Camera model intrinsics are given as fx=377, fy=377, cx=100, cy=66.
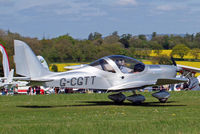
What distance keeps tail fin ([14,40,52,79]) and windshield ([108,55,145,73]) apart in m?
3.12

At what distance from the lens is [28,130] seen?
8.52 metres

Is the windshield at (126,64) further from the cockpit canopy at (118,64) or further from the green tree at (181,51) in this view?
the green tree at (181,51)

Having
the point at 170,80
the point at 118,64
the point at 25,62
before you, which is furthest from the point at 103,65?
the point at 25,62

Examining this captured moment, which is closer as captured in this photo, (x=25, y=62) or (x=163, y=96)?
(x=25, y=62)

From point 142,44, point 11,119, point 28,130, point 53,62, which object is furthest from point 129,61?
point 142,44

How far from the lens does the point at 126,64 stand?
15.8 meters

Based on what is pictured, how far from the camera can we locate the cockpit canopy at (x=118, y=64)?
51.0ft

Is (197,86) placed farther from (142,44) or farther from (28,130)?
(142,44)

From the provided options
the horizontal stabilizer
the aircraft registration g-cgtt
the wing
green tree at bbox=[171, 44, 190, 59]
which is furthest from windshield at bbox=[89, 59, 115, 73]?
green tree at bbox=[171, 44, 190, 59]

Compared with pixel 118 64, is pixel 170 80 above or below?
below

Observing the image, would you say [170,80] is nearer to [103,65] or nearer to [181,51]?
[103,65]

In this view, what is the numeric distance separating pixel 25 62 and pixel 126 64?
417 cm

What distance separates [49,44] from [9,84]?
218ft

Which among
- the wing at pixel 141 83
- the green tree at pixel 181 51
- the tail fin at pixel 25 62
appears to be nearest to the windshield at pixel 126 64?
the wing at pixel 141 83
